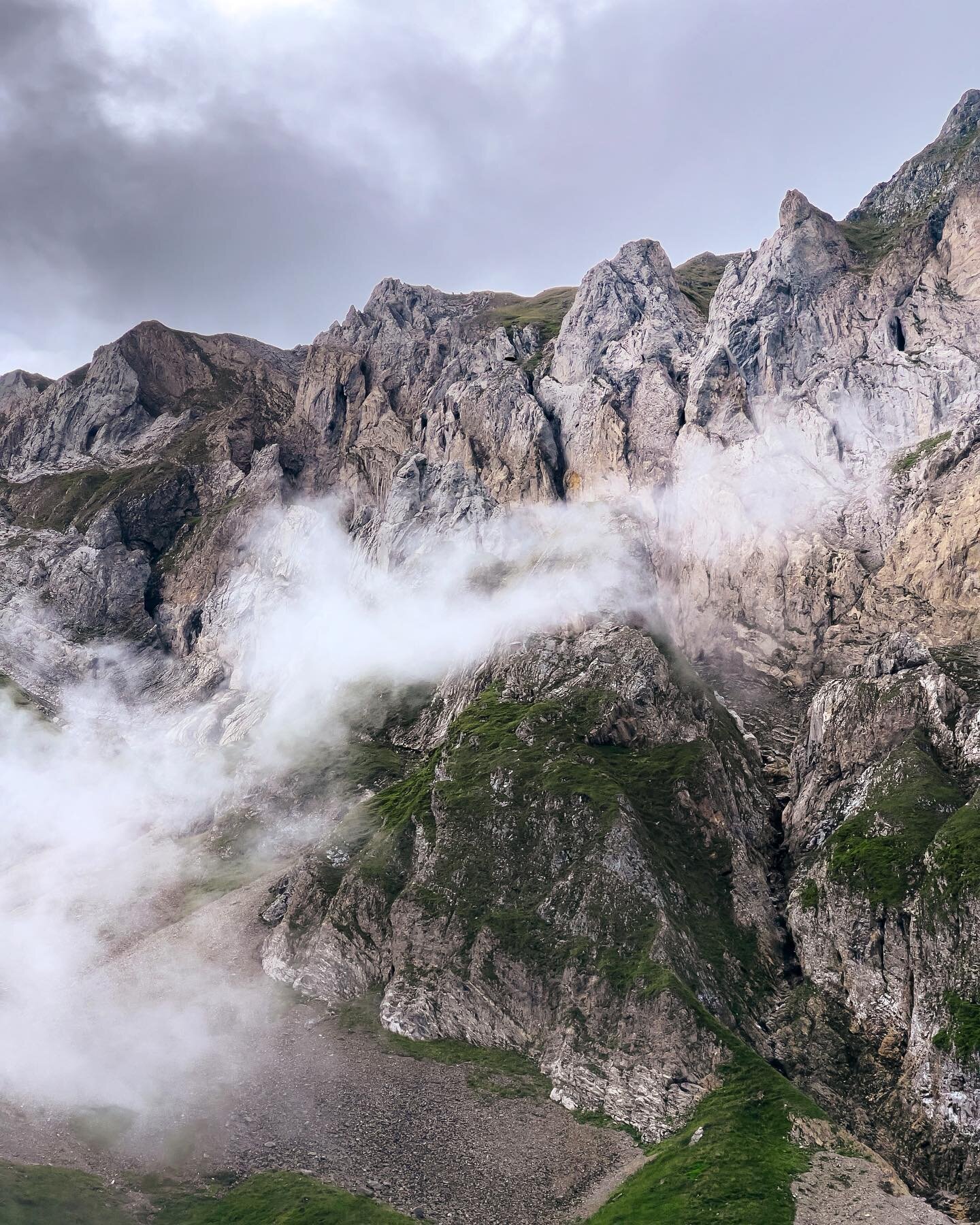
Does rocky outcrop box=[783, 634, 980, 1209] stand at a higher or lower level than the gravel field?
higher

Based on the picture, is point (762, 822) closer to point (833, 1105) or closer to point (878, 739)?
point (878, 739)

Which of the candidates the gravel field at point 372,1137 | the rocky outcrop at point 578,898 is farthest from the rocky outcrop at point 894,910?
the gravel field at point 372,1137

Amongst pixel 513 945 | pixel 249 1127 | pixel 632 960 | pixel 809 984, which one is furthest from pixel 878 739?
pixel 249 1127

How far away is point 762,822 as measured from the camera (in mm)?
169250

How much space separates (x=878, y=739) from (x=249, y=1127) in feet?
376

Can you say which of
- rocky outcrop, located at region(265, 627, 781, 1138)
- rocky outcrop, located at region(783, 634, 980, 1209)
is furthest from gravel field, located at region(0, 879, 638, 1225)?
rocky outcrop, located at region(783, 634, 980, 1209)

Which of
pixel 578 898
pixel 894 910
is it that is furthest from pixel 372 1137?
pixel 894 910

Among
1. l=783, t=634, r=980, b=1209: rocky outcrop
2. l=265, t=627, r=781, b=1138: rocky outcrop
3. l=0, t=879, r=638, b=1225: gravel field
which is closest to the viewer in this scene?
l=0, t=879, r=638, b=1225: gravel field

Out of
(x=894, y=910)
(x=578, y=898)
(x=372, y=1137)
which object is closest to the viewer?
(x=372, y=1137)

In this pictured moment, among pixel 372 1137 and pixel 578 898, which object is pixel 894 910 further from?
pixel 372 1137

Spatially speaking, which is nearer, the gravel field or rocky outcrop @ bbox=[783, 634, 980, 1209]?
the gravel field

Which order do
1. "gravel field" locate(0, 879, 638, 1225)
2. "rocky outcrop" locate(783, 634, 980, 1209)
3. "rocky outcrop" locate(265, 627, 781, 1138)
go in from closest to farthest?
"gravel field" locate(0, 879, 638, 1225)
"rocky outcrop" locate(783, 634, 980, 1209)
"rocky outcrop" locate(265, 627, 781, 1138)

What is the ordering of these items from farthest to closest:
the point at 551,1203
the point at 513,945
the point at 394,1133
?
1. the point at 513,945
2. the point at 394,1133
3. the point at 551,1203

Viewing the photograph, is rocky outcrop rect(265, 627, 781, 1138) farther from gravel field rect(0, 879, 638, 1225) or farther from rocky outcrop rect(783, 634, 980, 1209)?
rocky outcrop rect(783, 634, 980, 1209)
